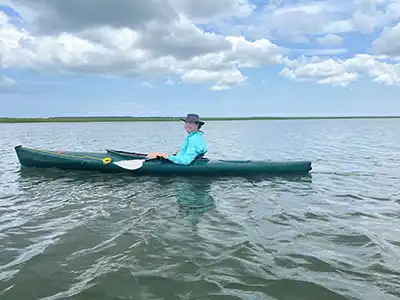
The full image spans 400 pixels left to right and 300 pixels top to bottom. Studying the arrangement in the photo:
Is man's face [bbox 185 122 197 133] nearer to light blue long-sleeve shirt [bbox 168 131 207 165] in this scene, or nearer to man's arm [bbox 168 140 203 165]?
light blue long-sleeve shirt [bbox 168 131 207 165]

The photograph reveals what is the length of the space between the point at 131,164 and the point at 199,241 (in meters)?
6.05

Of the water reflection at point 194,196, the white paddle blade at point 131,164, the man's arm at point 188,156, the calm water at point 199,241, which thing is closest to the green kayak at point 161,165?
the white paddle blade at point 131,164

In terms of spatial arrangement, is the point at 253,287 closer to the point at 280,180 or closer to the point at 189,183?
the point at 189,183

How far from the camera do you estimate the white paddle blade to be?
36.4 ft

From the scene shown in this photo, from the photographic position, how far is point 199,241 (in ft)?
18.3

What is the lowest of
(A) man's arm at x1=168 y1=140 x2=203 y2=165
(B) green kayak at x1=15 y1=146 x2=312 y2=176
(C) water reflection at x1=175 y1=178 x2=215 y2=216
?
(C) water reflection at x1=175 y1=178 x2=215 y2=216

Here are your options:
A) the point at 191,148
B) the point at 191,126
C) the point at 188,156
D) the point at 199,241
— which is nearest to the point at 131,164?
the point at 188,156

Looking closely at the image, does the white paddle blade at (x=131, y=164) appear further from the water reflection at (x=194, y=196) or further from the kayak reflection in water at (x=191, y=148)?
the water reflection at (x=194, y=196)

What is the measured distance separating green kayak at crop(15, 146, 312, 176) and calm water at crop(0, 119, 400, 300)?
3.45 ft

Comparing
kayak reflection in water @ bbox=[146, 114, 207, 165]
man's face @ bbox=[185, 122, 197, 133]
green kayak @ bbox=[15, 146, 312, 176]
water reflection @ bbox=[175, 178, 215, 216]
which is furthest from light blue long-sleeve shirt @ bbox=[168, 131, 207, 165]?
water reflection @ bbox=[175, 178, 215, 216]

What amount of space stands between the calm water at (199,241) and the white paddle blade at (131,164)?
1180 mm

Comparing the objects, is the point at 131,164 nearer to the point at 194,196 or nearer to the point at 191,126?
the point at 191,126

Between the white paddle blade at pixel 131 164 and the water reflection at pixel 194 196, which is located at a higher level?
the white paddle blade at pixel 131 164

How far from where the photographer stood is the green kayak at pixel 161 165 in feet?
36.3
